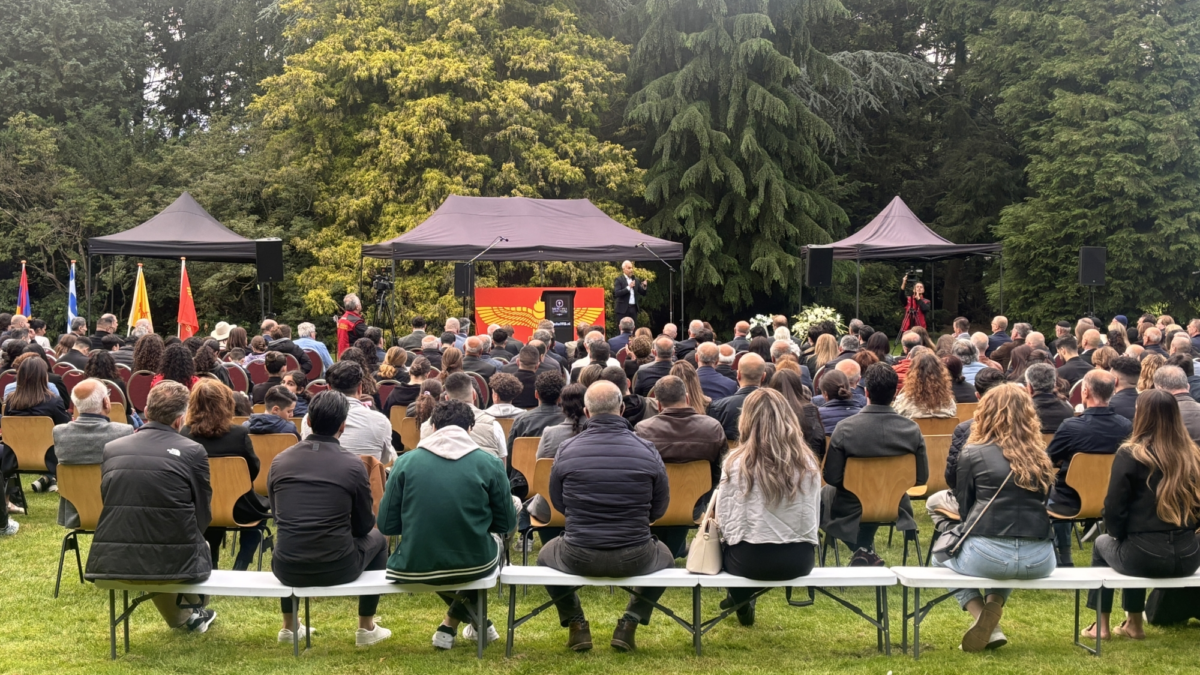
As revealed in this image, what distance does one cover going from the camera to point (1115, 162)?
21.8 meters

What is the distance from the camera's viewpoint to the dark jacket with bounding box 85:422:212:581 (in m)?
4.42

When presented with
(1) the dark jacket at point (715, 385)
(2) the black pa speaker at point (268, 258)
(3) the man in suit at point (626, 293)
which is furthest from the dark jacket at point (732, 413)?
(2) the black pa speaker at point (268, 258)

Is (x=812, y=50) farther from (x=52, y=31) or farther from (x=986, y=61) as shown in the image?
(x=52, y=31)

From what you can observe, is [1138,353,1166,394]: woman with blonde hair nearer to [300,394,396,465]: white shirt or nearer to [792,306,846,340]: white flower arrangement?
[300,394,396,465]: white shirt

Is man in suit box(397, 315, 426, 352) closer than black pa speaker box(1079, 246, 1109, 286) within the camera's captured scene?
Yes

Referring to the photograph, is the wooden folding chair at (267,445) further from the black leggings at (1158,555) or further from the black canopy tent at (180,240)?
the black canopy tent at (180,240)

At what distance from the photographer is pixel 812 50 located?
22641 mm

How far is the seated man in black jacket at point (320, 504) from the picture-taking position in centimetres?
441

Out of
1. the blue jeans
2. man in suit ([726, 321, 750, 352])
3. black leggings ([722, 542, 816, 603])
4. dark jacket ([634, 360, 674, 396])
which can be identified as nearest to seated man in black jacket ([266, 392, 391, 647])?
black leggings ([722, 542, 816, 603])

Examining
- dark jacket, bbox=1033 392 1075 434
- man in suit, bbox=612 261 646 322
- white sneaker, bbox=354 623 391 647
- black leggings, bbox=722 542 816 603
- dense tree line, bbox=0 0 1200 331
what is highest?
dense tree line, bbox=0 0 1200 331

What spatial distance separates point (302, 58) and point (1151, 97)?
17.5m

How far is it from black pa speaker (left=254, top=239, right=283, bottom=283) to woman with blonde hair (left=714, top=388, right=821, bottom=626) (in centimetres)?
1071

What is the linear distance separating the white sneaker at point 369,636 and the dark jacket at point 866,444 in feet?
7.53

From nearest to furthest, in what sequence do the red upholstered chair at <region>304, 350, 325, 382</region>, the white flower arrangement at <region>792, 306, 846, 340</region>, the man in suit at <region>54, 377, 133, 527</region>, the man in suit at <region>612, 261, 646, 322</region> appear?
the man in suit at <region>54, 377, 133, 527</region> → the red upholstered chair at <region>304, 350, 325, 382</region> → the man in suit at <region>612, 261, 646, 322</region> → the white flower arrangement at <region>792, 306, 846, 340</region>
